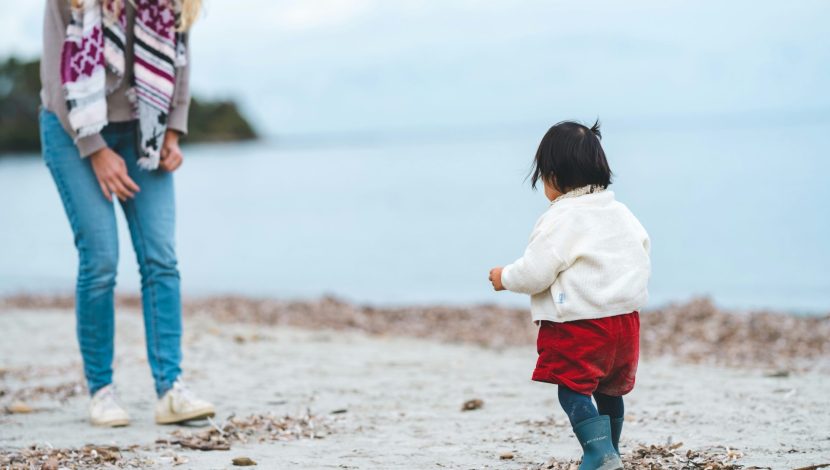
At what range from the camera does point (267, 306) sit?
12094mm

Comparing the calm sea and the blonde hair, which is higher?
the blonde hair

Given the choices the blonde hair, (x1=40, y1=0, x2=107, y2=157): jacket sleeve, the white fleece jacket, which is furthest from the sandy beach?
the blonde hair

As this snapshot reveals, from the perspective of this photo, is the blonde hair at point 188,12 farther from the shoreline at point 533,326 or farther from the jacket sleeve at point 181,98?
the shoreline at point 533,326

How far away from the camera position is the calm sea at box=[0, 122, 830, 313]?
54.9 feet

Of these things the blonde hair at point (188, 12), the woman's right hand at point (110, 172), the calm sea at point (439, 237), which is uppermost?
the blonde hair at point (188, 12)

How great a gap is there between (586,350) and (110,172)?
232 centimetres

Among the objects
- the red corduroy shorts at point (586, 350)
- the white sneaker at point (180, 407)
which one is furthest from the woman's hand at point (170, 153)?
the red corduroy shorts at point (586, 350)

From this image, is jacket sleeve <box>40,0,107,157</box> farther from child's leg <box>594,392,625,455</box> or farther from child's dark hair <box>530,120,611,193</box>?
child's leg <box>594,392,625,455</box>

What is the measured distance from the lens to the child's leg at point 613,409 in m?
3.15

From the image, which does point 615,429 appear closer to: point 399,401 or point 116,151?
point 399,401

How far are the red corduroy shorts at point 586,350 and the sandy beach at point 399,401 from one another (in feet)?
1.64

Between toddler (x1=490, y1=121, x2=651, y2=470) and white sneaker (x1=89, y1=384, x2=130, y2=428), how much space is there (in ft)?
7.17

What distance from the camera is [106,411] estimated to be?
4289mm

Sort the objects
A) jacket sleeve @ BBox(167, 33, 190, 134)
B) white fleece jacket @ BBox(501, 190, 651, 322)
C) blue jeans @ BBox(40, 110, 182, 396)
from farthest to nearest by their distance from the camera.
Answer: jacket sleeve @ BBox(167, 33, 190, 134) → blue jeans @ BBox(40, 110, 182, 396) → white fleece jacket @ BBox(501, 190, 651, 322)
